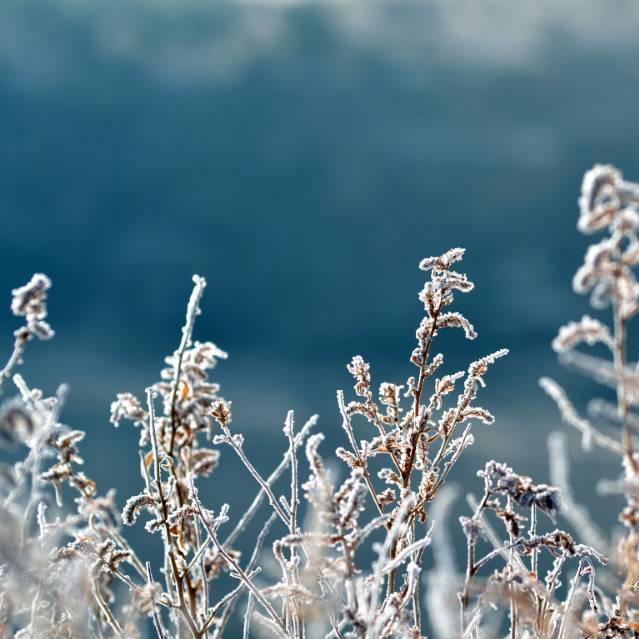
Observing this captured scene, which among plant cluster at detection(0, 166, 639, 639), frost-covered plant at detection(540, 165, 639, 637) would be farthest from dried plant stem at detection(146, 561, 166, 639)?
frost-covered plant at detection(540, 165, 639, 637)

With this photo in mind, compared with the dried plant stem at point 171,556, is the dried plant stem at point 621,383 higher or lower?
higher

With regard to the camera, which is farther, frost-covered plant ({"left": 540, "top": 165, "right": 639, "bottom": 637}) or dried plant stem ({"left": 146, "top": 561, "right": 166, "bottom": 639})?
dried plant stem ({"left": 146, "top": 561, "right": 166, "bottom": 639})

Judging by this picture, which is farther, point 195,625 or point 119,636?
point 195,625

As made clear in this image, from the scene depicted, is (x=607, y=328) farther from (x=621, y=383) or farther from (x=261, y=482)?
(x=261, y=482)

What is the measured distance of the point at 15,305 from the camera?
7.64 ft

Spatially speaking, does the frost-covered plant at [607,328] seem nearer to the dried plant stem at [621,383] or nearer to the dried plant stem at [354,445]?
the dried plant stem at [621,383]

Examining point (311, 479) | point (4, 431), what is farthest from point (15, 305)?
point (311, 479)

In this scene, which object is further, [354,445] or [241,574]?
[354,445]

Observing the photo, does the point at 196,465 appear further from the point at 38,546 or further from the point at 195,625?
the point at 38,546

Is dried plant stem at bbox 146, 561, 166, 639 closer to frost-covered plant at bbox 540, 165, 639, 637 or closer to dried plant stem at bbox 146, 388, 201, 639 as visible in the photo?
dried plant stem at bbox 146, 388, 201, 639

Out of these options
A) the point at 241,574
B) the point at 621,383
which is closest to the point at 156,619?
the point at 241,574

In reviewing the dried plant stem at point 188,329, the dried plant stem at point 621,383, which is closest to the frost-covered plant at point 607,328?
the dried plant stem at point 621,383

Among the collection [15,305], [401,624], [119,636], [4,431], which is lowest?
[119,636]

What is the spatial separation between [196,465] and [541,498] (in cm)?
117
